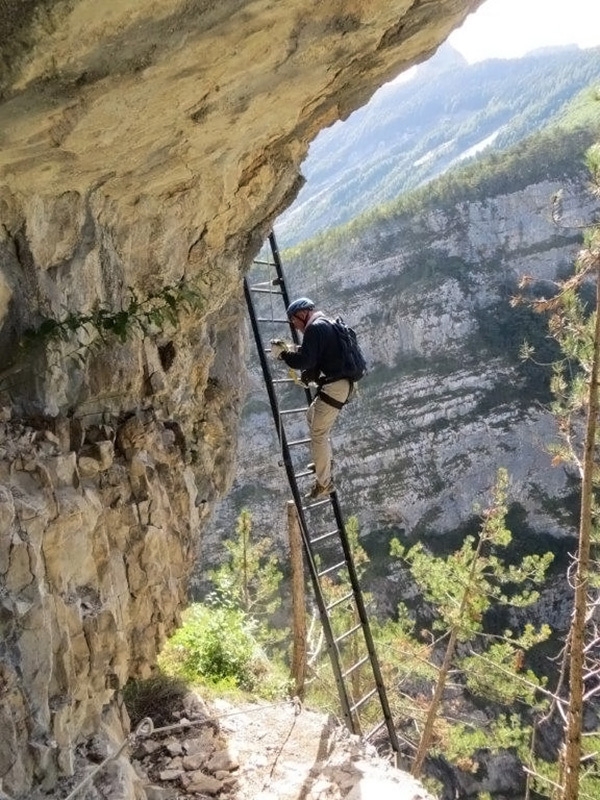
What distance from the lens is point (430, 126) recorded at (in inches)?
6132

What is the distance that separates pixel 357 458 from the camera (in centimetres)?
3306

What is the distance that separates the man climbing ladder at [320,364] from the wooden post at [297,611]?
3315mm

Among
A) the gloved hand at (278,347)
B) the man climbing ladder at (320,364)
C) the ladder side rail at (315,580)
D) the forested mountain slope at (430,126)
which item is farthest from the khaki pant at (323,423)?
the forested mountain slope at (430,126)

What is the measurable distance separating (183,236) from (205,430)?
254cm

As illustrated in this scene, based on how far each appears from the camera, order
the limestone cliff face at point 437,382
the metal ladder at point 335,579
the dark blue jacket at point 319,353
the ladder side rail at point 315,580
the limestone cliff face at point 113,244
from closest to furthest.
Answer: the limestone cliff face at point 113,244
the dark blue jacket at point 319,353
the ladder side rail at point 315,580
the metal ladder at point 335,579
the limestone cliff face at point 437,382

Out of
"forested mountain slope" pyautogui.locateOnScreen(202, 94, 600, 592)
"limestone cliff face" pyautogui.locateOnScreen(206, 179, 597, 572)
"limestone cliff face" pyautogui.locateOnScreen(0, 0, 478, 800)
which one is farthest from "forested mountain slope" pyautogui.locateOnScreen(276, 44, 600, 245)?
"limestone cliff face" pyautogui.locateOnScreen(0, 0, 478, 800)

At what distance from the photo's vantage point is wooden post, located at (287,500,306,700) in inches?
367

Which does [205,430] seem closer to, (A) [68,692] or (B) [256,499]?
(A) [68,692]

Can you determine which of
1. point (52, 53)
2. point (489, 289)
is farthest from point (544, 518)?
point (52, 53)

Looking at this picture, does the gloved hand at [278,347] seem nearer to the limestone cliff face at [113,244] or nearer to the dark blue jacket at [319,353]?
the dark blue jacket at [319,353]

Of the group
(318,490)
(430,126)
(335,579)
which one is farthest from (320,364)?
(430,126)

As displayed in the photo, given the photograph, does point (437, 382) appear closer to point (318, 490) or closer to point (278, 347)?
point (318, 490)

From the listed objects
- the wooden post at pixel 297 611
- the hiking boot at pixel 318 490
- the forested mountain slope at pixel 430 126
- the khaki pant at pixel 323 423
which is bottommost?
the wooden post at pixel 297 611

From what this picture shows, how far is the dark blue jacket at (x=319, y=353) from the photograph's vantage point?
5.51m
